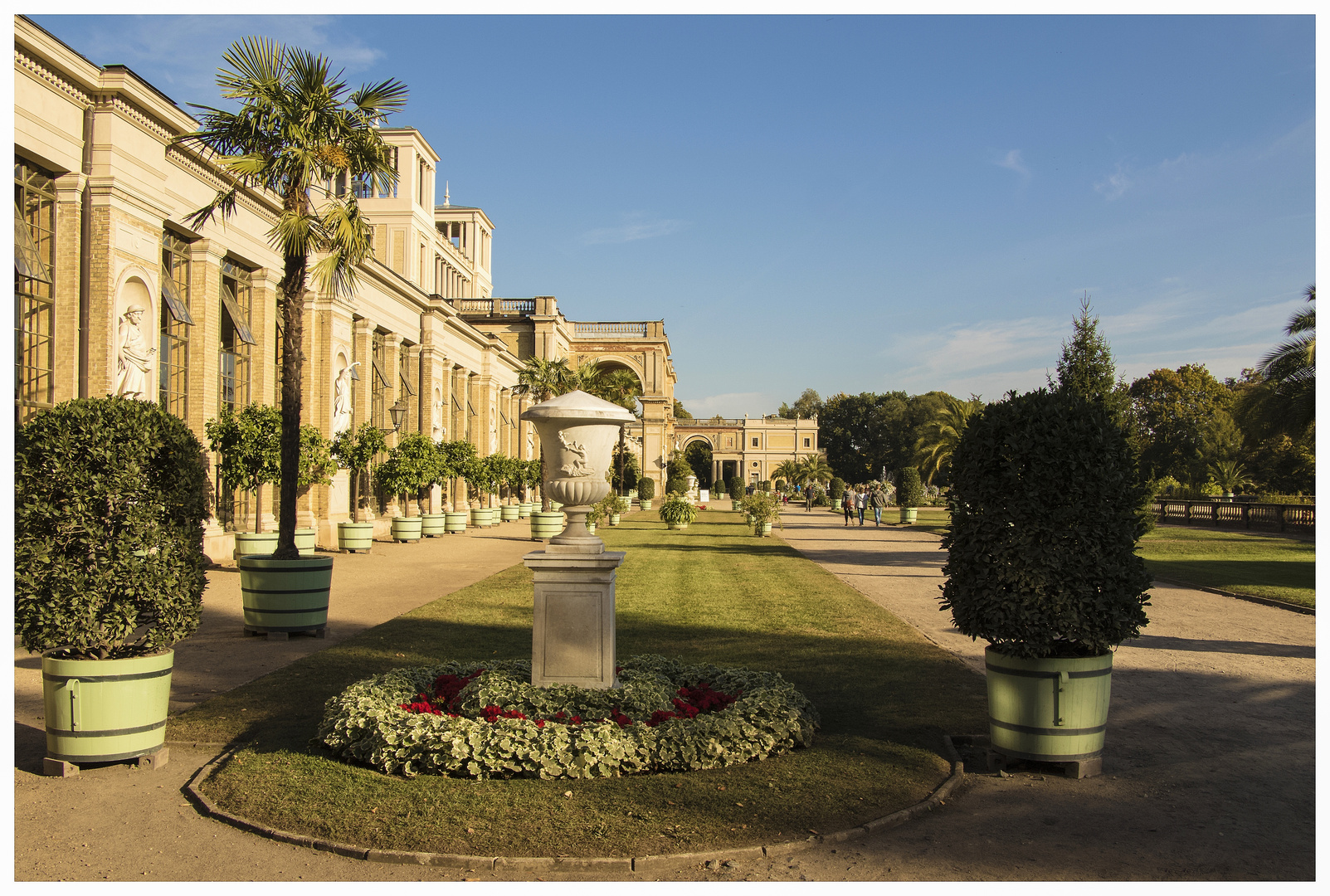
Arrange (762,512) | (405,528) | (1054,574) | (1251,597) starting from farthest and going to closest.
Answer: (762,512) < (405,528) < (1251,597) < (1054,574)

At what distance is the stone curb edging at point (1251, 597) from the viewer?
44.0 ft

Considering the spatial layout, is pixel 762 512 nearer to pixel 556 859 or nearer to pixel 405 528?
pixel 405 528

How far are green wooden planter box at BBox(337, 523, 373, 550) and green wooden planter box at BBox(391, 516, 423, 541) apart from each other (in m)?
3.36

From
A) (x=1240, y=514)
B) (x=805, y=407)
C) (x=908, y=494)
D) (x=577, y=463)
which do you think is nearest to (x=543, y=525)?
(x=577, y=463)

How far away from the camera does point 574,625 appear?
6.68 meters

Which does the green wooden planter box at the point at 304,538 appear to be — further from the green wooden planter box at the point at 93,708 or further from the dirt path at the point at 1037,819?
the green wooden planter box at the point at 93,708

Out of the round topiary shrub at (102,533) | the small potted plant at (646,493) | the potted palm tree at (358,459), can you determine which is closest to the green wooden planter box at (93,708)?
the round topiary shrub at (102,533)

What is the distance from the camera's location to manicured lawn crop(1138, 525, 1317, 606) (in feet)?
53.4

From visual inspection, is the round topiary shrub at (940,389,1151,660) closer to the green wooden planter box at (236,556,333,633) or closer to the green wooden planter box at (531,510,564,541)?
the green wooden planter box at (236,556,333,633)

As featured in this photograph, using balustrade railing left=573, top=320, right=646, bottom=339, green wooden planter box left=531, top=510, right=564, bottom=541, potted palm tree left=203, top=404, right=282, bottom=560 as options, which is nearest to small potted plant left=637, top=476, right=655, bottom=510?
balustrade railing left=573, top=320, right=646, bottom=339

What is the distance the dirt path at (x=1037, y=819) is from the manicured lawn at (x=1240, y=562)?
303 inches

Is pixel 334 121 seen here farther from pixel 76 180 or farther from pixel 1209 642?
pixel 1209 642

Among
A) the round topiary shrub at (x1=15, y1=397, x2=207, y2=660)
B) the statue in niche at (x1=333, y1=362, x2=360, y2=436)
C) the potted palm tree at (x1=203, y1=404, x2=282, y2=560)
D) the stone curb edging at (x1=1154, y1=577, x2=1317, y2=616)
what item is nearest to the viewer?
the round topiary shrub at (x1=15, y1=397, x2=207, y2=660)

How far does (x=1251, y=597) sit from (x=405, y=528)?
825 inches
